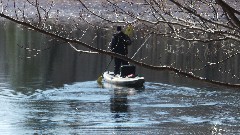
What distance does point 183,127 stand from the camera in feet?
49.4

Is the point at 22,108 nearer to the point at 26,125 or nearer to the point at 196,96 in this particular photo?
the point at 26,125

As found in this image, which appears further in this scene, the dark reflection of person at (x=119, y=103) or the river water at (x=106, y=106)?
the dark reflection of person at (x=119, y=103)

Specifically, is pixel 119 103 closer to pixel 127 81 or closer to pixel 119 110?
pixel 119 110

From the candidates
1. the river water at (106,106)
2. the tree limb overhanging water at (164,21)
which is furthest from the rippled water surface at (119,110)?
the tree limb overhanging water at (164,21)

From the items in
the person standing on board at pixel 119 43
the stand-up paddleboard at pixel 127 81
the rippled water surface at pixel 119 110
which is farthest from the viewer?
the stand-up paddleboard at pixel 127 81

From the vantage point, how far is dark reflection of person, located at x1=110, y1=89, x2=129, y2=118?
17.1 metres

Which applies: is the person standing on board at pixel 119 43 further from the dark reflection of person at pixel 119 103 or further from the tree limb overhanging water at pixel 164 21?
the tree limb overhanging water at pixel 164 21

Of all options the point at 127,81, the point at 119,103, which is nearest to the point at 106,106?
the point at 119,103

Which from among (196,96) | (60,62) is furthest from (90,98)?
(60,62)

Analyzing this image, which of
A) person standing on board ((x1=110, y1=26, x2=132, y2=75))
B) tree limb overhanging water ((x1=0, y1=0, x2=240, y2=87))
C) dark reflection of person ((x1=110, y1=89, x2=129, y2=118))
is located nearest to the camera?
tree limb overhanging water ((x1=0, y1=0, x2=240, y2=87))

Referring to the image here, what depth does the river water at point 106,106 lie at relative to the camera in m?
14.9

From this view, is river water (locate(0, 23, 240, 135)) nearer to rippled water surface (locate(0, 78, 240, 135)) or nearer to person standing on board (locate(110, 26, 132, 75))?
rippled water surface (locate(0, 78, 240, 135))

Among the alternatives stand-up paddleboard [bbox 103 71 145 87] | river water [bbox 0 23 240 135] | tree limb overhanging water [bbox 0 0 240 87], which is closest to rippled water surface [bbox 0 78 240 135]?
river water [bbox 0 23 240 135]

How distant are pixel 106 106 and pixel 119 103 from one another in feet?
2.38
